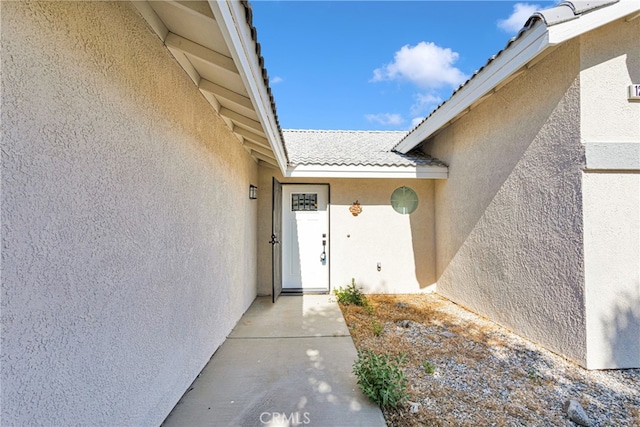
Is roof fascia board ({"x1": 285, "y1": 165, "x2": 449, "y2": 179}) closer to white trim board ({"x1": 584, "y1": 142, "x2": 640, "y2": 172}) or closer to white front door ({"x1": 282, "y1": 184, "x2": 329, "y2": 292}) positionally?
white front door ({"x1": 282, "y1": 184, "x2": 329, "y2": 292})

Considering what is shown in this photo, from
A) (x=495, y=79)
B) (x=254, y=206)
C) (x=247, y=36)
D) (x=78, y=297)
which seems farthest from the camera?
(x=254, y=206)

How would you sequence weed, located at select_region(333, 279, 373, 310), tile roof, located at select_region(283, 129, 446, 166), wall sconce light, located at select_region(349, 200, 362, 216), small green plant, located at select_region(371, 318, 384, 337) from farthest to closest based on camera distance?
wall sconce light, located at select_region(349, 200, 362, 216), tile roof, located at select_region(283, 129, 446, 166), weed, located at select_region(333, 279, 373, 310), small green plant, located at select_region(371, 318, 384, 337)

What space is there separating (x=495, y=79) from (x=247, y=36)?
14.6ft

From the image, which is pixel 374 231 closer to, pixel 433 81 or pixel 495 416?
pixel 495 416

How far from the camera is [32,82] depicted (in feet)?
4.76

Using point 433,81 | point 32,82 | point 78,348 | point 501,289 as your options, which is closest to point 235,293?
point 78,348

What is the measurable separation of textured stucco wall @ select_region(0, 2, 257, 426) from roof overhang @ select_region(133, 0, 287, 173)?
19 cm

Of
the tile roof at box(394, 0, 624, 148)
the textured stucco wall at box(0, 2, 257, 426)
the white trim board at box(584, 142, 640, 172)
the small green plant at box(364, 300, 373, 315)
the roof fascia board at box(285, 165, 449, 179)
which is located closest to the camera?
the textured stucco wall at box(0, 2, 257, 426)

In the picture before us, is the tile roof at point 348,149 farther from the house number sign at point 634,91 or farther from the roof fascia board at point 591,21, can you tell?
the roof fascia board at point 591,21

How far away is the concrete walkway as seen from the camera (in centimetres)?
290

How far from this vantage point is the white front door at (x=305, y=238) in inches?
310

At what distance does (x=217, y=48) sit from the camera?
2539 millimetres

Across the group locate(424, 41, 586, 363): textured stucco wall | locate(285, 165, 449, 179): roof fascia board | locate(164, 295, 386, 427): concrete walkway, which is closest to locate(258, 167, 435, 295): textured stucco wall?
locate(285, 165, 449, 179): roof fascia board

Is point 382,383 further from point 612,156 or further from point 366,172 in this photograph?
point 366,172
